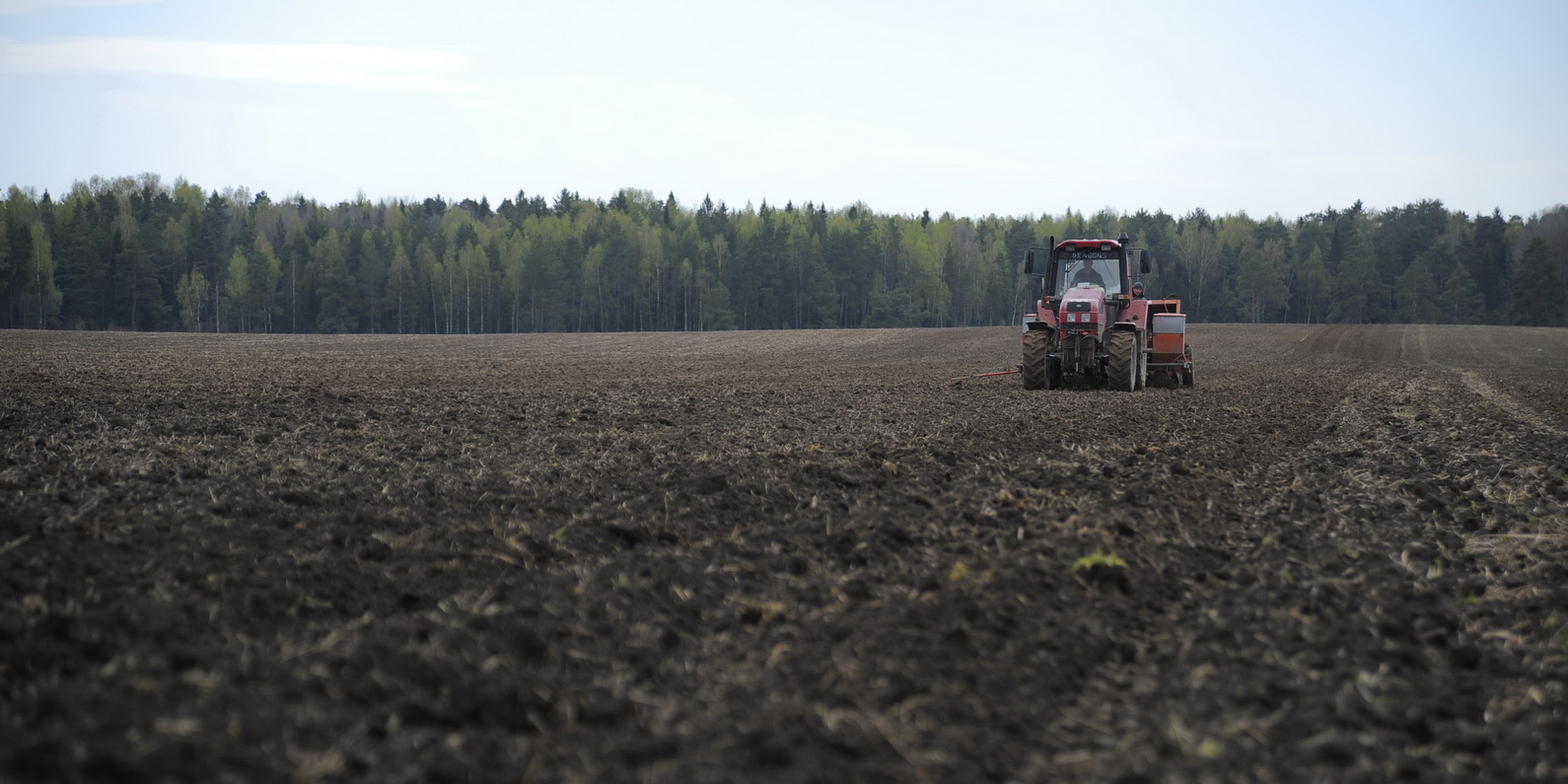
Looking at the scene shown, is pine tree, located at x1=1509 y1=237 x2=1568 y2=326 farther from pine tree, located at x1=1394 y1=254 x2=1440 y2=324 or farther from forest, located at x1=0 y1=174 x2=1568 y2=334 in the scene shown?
pine tree, located at x1=1394 y1=254 x2=1440 y2=324

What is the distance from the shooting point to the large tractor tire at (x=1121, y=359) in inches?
754

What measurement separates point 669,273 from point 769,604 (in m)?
93.1

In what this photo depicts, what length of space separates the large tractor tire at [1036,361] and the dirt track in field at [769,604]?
6511 millimetres

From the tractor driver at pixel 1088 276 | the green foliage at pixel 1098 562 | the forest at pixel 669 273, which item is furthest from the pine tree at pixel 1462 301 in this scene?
the green foliage at pixel 1098 562

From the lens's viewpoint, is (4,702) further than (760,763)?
Yes

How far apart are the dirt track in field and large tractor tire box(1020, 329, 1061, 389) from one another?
Answer: 6511 millimetres

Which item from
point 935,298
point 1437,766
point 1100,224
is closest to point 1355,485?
point 1437,766

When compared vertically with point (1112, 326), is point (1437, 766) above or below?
below

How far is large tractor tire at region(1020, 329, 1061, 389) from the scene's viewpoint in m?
19.6

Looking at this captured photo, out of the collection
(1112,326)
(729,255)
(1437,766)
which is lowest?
(1437,766)

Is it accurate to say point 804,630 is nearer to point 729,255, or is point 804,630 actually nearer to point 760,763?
point 760,763

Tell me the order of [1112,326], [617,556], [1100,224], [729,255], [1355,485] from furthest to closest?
[1100,224] < [729,255] < [1112,326] < [1355,485] < [617,556]

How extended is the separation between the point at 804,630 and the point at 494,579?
6.29ft

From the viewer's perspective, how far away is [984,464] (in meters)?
10.3
